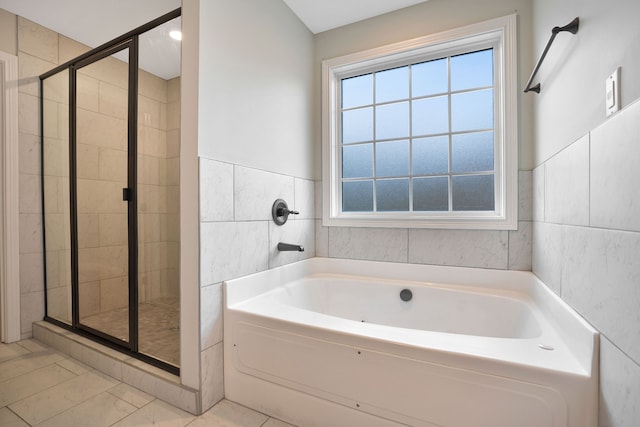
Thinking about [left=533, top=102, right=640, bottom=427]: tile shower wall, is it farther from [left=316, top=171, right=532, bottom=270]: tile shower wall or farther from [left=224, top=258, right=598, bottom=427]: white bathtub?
[left=316, top=171, right=532, bottom=270]: tile shower wall

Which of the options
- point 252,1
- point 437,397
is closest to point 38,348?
point 437,397

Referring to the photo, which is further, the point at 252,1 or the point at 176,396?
the point at 252,1

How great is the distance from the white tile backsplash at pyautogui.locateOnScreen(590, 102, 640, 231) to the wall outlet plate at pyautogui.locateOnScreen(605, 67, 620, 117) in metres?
0.03

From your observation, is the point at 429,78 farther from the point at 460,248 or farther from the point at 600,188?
the point at 600,188

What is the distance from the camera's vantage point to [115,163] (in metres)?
1.84

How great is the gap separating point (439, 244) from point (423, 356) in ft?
3.49

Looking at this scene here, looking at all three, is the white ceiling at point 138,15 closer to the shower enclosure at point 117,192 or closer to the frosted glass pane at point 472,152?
the shower enclosure at point 117,192

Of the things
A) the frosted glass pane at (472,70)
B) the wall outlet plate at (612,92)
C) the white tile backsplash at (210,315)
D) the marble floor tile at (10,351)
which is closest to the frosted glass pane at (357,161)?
the frosted glass pane at (472,70)

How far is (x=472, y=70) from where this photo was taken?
1.97 m

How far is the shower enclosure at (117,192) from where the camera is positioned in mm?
1652

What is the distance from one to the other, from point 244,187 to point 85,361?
1.52m

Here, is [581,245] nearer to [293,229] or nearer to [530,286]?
[530,286]

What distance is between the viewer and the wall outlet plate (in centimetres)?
75

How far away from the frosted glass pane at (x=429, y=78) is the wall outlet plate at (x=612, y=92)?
53.8 inches
